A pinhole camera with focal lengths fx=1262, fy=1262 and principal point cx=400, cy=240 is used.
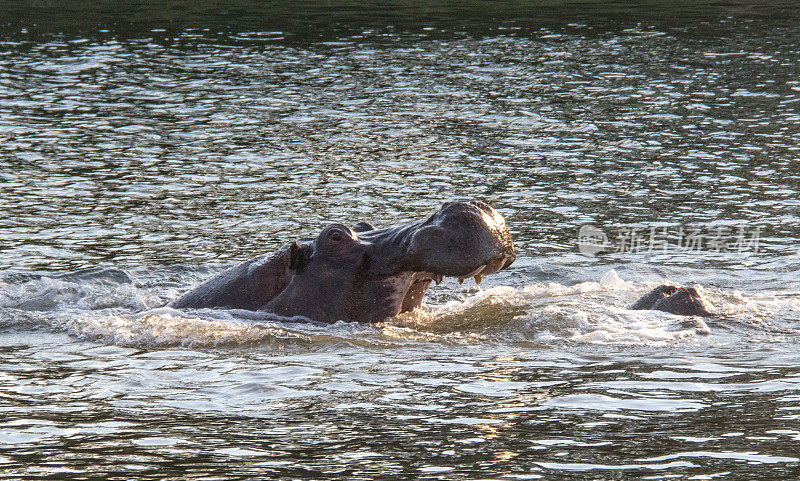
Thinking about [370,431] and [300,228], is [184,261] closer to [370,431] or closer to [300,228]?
[300,228]

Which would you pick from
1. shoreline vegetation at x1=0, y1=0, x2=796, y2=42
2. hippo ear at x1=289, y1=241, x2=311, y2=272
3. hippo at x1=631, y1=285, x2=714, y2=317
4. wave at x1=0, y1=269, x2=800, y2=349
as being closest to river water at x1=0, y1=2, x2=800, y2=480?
wave at x1=0, y1=269, x2=800, y2=349

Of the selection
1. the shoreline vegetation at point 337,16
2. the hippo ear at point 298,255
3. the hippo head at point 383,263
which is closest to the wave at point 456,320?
the hippo head at point 383,263

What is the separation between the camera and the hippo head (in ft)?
25.6

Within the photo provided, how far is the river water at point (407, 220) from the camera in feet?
20.7

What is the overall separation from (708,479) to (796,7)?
31.7m

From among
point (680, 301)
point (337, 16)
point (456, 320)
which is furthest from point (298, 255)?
point (337, 16)

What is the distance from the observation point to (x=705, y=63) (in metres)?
25.1

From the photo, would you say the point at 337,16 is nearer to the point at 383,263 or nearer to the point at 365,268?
the point at 365,268

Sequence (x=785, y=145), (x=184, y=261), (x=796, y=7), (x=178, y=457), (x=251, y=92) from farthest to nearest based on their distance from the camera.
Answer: (x=796, y=7)
(x=251, y=92)
(x=785, y=145)
(x=184, y=261)
(x=178, y=457)

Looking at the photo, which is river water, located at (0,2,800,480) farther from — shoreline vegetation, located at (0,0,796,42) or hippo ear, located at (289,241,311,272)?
shoreline vegetation, located at (0,0,796,42)

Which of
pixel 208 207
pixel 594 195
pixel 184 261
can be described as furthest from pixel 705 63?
pixel 184 261

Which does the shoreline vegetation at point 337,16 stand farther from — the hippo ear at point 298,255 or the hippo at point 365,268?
the hippo ear at point 298,255

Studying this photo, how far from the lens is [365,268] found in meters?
8.54

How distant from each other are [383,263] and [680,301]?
2261mm
